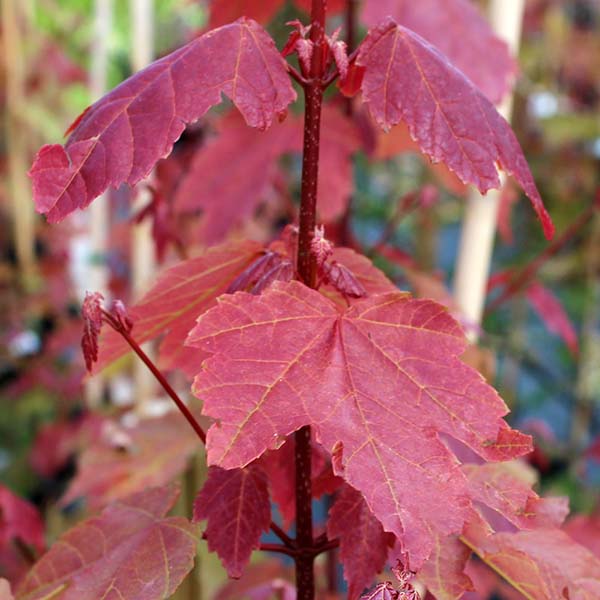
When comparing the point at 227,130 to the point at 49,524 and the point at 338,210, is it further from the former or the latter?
the point at 49,524

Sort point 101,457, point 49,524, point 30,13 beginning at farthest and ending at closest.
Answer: point 30,13
point 49,524
point 101,457

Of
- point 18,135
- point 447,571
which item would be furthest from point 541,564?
point 18,135

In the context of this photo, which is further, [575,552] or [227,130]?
[227,130]

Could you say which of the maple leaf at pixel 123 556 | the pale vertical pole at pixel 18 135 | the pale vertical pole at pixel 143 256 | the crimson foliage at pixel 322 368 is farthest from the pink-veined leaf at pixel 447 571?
the pale vertical pole at pixel 18 135

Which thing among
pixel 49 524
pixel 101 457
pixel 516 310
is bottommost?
pixel 49 524

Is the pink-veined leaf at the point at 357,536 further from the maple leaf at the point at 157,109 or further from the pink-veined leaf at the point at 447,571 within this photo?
the maple leaf at the point at 157,109

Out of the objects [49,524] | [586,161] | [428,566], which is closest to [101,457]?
[428,566]

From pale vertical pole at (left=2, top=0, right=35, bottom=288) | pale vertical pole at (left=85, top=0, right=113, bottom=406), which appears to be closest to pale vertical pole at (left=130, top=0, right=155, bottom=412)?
pale vertical pole at (left=85, top=0, right=113, bottom=406)
